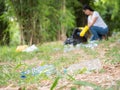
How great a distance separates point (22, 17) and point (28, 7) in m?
0.37

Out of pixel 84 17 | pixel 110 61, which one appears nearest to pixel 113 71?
pixel 110 61

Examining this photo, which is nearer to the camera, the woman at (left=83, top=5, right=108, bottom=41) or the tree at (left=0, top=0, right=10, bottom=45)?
the woman at (left=83, top=5, right=108, bottom=41)

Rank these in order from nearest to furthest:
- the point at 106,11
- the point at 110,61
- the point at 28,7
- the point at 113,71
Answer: the point at 113,71 → the point at 110,61 → the point at 28,7 → the point at 106,11

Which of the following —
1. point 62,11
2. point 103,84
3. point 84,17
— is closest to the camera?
point 103,84

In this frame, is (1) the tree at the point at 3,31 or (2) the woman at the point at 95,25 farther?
(1) the tree at the point at 3,31

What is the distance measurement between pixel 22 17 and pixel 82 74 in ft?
22.4

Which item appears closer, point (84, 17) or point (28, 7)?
point (28, 7)

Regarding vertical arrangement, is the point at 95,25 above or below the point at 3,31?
above

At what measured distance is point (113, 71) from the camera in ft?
13.0

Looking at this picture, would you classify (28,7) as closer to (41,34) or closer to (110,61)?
(41,34)

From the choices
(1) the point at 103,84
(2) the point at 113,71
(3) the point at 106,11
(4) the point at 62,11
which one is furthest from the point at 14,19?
(3) the point at 106,11

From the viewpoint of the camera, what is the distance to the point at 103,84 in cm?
305

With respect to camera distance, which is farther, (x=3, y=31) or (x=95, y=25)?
(x=3, y=31)

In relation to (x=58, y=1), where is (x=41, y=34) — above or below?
below
